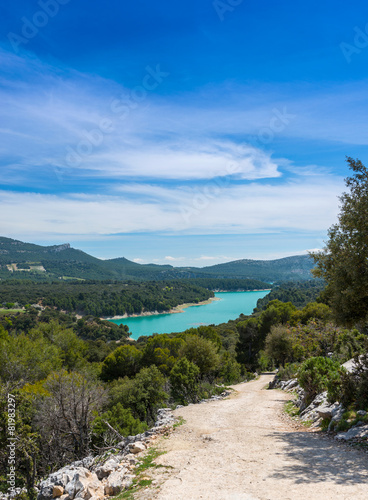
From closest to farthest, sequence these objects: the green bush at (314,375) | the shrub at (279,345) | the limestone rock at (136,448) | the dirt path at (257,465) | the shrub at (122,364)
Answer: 1. the dirt path at (257,465)
2. the limestone rock at (136,448)
3. the green bush at (314,375)
4. the shrub at (279,345)
5. the shrub at (122,364)

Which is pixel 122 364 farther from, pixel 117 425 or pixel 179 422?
pixel 179 422

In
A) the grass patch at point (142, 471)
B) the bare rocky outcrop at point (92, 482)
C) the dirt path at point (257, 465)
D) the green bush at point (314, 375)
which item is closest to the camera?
the dirt path at point (257, 465)

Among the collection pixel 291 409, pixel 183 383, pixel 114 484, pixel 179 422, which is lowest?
pixel 183 383

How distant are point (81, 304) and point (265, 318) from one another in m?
99.2

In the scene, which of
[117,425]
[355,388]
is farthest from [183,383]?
[355,388]

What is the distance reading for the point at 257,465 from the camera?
6727 millimetres

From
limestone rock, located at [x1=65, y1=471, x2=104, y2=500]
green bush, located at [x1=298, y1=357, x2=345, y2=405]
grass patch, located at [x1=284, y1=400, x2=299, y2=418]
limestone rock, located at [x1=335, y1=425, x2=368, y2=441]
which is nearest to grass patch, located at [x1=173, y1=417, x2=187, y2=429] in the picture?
grass patch, located at [x1=284, y1=400, x2=299, y2=418]

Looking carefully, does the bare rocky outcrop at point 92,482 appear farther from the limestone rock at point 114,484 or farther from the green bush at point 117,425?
the green bush at point 117,425

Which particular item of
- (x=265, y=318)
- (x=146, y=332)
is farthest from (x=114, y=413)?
(x=146, y=332)

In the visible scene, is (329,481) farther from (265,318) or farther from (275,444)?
(265,318)

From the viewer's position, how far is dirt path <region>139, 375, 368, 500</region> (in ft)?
17.6

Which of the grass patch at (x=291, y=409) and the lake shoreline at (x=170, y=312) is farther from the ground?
the grass patch at (x=291, y=409)

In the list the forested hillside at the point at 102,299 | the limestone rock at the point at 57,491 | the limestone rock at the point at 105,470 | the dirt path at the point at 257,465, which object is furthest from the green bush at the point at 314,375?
the forested hillside at the point at 102,299

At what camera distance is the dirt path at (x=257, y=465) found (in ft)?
17.6
